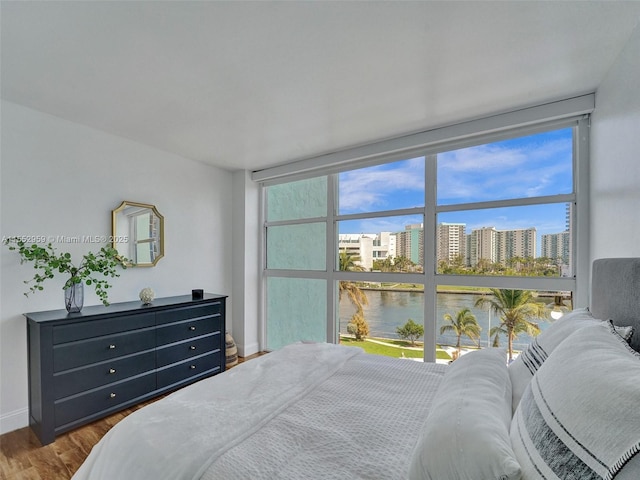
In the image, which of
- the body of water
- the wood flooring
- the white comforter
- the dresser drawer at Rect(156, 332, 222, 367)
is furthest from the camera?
the dresser drawer at Rect(156, 332, 222, 367)

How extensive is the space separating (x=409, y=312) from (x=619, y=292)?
198 centimetres

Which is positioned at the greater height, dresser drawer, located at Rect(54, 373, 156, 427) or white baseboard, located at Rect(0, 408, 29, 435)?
dresser drawer, located at Rect(54, 373, 156, 427)

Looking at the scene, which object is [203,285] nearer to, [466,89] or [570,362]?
[466,89]

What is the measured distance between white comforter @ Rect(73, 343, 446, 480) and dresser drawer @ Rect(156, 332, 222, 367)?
1.61 m

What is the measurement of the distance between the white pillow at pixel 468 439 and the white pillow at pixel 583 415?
0.05 metres

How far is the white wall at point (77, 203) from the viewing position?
239cm

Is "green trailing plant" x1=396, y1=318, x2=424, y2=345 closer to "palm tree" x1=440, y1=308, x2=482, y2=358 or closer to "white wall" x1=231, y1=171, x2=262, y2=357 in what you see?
"palm tree" x1=440, y1=308, x2=482, y2=358

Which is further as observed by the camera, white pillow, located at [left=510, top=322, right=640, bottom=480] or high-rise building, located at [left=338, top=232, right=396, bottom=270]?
high-rise building, located at [left=338, top=232, right=396, bottom=270]

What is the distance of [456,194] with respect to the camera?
2.95 meters

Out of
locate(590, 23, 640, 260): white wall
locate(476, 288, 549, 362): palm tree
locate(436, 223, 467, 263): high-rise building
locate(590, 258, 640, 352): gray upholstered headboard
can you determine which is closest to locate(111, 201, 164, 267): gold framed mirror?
locate(436, 223, 467, 263): high-rise building

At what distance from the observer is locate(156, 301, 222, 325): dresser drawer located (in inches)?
115

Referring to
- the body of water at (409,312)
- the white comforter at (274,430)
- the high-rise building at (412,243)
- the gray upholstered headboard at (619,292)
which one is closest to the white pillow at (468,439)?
the white comforter at (274,430)

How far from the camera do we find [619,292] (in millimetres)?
1313

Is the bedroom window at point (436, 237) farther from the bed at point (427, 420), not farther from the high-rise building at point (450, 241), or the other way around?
the bed at point (427, 420)
